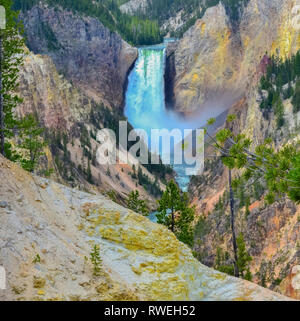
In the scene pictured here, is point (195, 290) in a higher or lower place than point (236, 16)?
lower

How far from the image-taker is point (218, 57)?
11662 cm

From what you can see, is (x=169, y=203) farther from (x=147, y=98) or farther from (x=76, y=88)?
(x=147, y=98)

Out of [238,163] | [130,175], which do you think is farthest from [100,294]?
[130,175]

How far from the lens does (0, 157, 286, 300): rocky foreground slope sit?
13.3 m

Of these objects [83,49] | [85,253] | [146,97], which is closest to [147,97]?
[146,97]

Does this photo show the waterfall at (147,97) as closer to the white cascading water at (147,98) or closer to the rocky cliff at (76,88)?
the white cascading water at (147,98)

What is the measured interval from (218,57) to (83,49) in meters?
32.6

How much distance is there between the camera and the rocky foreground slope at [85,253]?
1327cm

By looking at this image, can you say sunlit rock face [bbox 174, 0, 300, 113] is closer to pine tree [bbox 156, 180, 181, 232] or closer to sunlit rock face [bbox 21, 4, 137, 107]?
sunlit rock face [bbox 21, 4, 137, 107]

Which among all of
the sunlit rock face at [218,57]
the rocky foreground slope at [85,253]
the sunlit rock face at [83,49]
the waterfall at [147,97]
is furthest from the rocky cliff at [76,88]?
the rocky foreground slope at [85,253]
